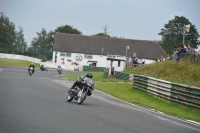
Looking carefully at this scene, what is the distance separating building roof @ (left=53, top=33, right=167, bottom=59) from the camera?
88.0m

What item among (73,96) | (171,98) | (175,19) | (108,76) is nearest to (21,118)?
(73,96)

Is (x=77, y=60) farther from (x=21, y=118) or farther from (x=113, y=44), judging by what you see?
(x=21, y=118)

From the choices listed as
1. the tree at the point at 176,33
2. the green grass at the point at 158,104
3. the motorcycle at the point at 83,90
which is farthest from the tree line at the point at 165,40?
the motorcycle at the point at 83,90

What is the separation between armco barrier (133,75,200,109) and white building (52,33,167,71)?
60.3 m

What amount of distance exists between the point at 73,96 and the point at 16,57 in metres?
71.8

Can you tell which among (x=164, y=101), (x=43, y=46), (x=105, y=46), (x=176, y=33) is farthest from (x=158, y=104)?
(x=43, y=46)

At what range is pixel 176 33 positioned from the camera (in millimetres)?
98938

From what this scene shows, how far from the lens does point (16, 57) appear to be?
86.8 meters

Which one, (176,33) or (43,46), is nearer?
(176,33)

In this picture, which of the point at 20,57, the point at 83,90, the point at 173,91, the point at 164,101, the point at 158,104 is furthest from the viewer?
the point at 20,57

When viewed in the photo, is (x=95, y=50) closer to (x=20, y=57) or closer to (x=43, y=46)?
(x=20, y=57)

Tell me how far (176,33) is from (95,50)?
22.8 meters

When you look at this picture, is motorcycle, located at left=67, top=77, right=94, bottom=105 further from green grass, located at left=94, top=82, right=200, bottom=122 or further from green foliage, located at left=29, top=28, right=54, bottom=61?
green foliage, located at left=29, top=28, right=54, bottom=61

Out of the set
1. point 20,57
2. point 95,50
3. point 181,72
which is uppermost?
point 95,50
